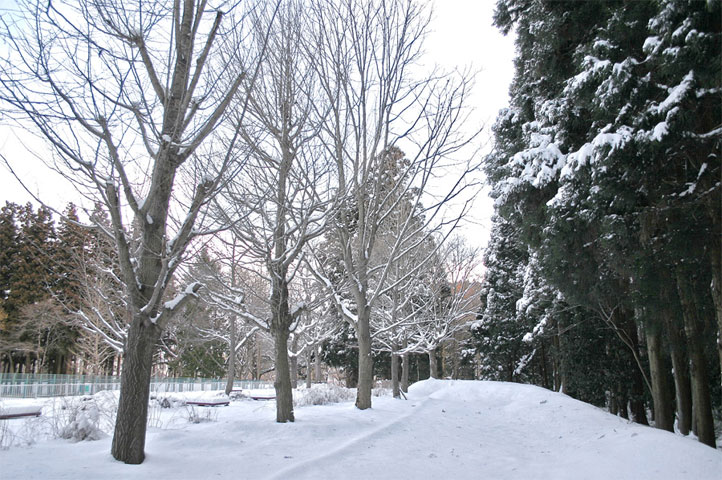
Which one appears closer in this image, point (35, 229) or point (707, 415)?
point (707, 415)

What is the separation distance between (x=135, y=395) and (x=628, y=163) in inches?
277

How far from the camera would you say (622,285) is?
346 inches

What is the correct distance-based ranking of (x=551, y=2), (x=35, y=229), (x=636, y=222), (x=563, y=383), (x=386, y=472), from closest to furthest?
(x=386, y=472) → (x=636, y=222) → (x=551, y=2) → (x=563, y=383) → (x=35, y=229)

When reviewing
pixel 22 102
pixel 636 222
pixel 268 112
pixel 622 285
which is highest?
pixel 268 112

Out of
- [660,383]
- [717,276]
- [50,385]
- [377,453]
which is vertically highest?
[717,276]

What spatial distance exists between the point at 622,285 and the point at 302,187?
6.67 m

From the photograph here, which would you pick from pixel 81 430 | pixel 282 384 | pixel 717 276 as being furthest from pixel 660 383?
pixel 81 430

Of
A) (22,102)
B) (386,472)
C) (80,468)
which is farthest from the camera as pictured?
(386,472)

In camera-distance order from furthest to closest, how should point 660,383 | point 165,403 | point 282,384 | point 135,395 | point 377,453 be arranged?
point 165,403, point 660,383, point 282,384, point 377,453, point 135,395

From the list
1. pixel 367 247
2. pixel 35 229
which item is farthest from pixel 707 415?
pixel 35 229

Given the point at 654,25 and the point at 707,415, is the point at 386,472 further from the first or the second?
the point at 707,415

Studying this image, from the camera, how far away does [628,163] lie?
639cm

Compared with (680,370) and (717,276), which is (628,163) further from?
(680,370)

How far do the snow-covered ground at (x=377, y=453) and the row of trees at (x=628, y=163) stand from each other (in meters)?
1.95
